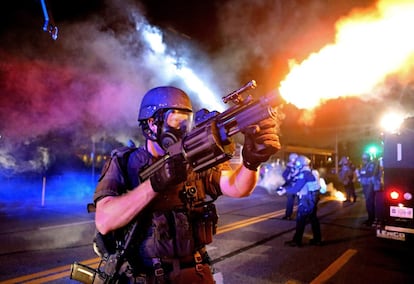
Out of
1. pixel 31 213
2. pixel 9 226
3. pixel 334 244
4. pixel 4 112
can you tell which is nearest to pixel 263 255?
pixel 334 244

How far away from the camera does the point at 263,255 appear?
5633 mm

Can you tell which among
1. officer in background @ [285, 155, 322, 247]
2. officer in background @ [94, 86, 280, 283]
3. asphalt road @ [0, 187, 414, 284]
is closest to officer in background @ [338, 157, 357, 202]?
asphalt road @ [0, 187, 414, 284]

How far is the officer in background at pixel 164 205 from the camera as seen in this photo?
1935 mm

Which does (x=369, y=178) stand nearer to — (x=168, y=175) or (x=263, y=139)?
(x=263, y=139)

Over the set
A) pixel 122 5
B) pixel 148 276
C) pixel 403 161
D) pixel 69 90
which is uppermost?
pixel 122 5

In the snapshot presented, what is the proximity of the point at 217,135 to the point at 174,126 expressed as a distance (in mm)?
499

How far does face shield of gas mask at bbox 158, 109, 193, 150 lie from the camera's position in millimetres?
2238

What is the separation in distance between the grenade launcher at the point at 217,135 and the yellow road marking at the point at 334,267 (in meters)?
3.40

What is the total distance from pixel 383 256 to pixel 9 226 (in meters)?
8.31

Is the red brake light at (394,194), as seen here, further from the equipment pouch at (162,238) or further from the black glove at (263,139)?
the equipment pouch at (162,238)

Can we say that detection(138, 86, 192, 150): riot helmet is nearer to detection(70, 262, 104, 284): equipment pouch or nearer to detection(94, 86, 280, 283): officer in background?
detection(94, 86, 280, 283): officer in background

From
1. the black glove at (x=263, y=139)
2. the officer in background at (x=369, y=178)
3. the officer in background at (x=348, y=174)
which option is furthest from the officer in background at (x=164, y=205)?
the officer in background at (x=348, y=174)

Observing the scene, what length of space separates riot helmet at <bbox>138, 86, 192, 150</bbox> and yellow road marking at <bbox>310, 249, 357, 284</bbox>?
3.36 m

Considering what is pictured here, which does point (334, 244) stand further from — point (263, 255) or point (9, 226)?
point (9, 226)
